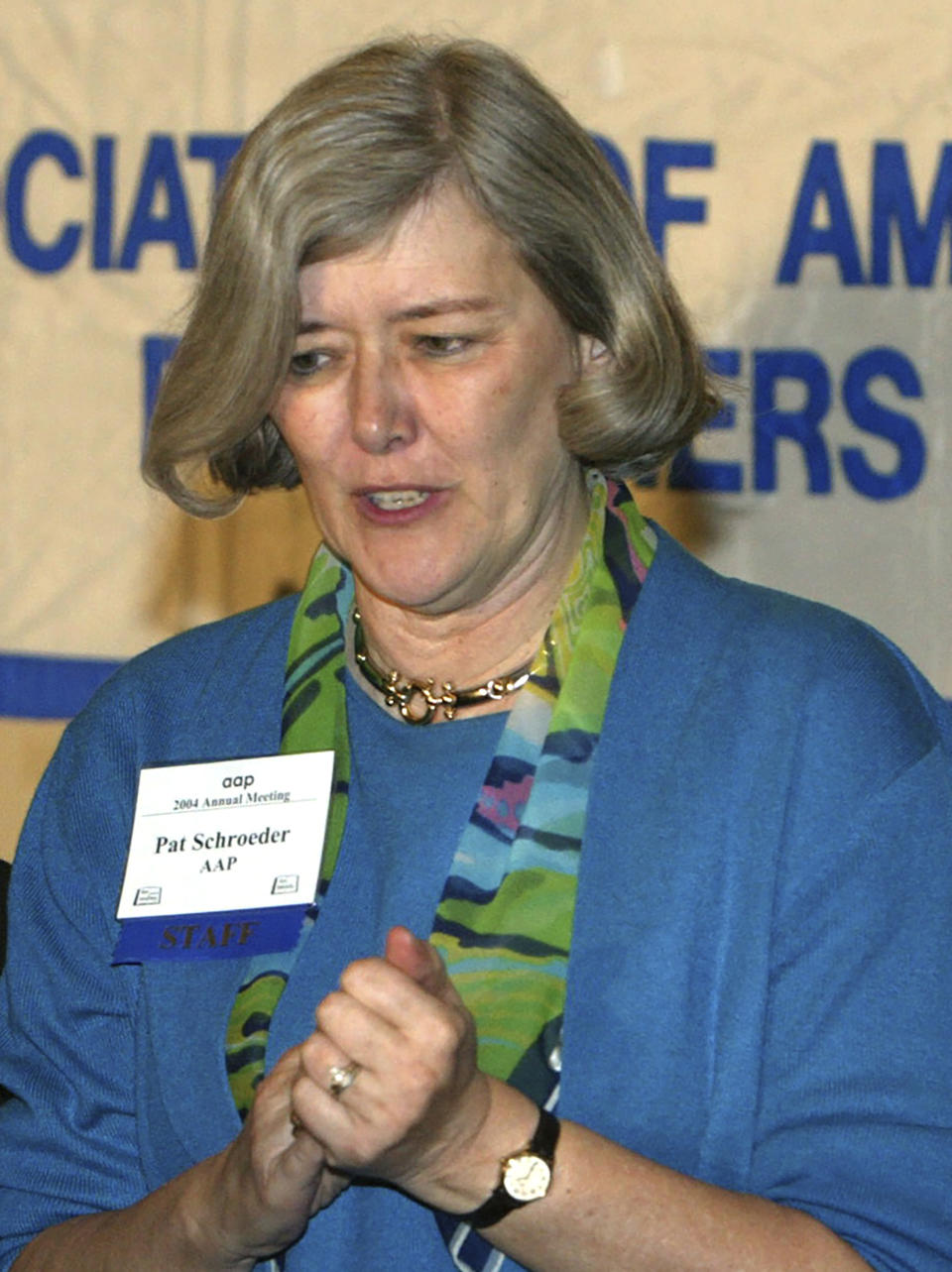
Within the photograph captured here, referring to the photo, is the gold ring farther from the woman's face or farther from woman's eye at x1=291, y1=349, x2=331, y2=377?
woman's eye at x1=291, y1=349, x2=331, y2=377

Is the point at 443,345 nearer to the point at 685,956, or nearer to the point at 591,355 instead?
the point at 591,355

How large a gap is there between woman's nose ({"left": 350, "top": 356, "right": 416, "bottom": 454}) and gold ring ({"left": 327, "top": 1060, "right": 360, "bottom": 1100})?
594 millimetres

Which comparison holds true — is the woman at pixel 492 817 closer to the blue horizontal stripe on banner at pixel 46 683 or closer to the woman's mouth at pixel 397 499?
the woman's mouth at pixel 397 499

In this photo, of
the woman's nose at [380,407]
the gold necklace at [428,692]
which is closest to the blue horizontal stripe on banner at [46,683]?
the gold necklace at [428,692]

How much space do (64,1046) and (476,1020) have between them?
0.46 metres

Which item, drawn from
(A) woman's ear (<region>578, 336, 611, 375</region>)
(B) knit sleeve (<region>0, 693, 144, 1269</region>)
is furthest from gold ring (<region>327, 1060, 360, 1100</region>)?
(A) woman's ear (<region>578, 336, 611, 375</region>)

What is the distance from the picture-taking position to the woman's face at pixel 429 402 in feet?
5.74

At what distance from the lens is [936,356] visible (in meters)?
3.83

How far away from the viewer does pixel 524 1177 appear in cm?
149

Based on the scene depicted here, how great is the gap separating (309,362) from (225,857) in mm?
476

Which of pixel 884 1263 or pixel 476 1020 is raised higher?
pixel 476 1020

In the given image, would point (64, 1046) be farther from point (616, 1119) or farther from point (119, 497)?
point (119, 497)

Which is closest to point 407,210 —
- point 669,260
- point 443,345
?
point 443,345

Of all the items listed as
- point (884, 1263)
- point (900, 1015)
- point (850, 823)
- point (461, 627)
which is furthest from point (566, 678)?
point (884, 1263)
